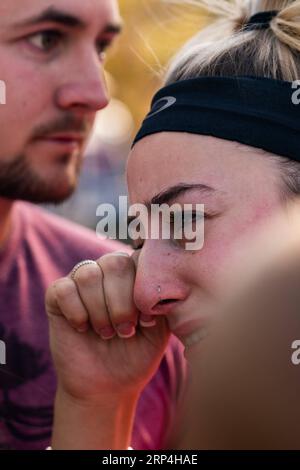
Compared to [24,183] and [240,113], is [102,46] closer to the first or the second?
[24,183]

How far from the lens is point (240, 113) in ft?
7.09

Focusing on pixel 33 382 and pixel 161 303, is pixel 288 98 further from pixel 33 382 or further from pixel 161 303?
pixel 33 382

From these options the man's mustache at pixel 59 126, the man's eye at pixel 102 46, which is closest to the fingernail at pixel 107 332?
the man's mustache at pixel 59 126

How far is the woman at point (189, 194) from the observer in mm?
2068

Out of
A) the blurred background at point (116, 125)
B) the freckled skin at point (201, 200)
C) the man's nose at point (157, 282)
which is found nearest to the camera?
the freckled skin at point (201, 200)

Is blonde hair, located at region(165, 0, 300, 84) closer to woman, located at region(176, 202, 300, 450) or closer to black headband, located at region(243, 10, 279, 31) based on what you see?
black headband, located at region(243, 10, 279, 31)

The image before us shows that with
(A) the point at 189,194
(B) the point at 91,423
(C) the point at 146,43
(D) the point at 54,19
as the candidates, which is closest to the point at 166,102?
(A) the point at 189,194

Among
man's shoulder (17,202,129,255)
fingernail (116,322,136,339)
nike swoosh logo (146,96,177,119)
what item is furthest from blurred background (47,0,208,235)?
nike swoosh logo (146,96,177,119)

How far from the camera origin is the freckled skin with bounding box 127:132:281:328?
2045mm

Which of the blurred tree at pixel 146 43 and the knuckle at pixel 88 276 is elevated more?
the blurred tree at pixel 146 43

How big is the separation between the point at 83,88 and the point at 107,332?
124 centimetres

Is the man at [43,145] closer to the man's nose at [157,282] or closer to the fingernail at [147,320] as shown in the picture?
the fingernail at [147,320]

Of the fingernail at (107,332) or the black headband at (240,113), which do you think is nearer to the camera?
the black headband at (240,113)
